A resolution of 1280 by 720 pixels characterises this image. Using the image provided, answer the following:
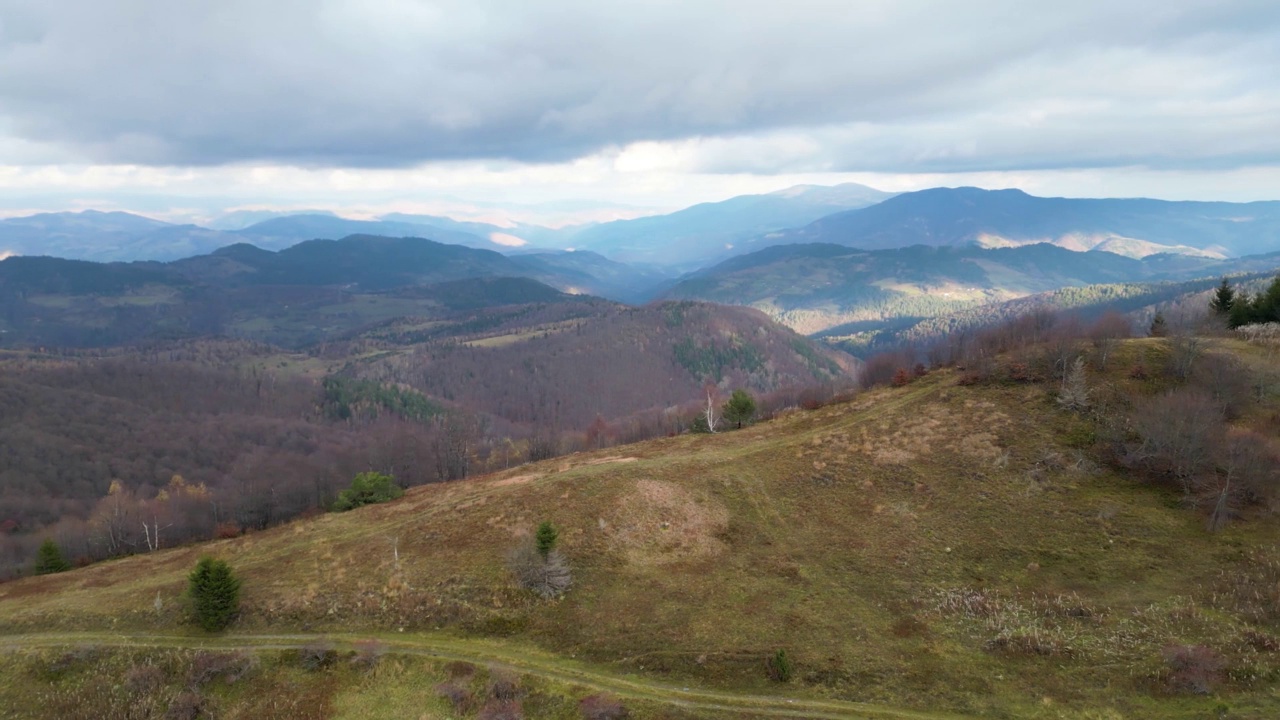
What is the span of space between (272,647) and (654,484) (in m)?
30.4

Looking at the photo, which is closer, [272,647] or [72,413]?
[272,647]

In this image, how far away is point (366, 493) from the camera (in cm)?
6450

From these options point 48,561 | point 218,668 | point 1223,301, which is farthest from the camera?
point 1223,301

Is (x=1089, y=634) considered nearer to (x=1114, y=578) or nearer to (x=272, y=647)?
(x=1114, y=578)

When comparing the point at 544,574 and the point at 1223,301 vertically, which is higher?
the point at 1223,301

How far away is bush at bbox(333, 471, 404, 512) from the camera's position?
63.2m

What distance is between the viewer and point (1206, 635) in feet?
100

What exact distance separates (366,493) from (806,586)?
4889 cm

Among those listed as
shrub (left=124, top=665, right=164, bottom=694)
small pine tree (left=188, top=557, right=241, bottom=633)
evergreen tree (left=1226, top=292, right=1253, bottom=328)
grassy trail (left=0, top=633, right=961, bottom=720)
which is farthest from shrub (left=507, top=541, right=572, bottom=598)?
evergreen tree (left=1226, top=292, right=1253, bottom=328)

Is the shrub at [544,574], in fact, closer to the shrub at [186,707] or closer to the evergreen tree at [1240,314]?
the shrub at [186,707]

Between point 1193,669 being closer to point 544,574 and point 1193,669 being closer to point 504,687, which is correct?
point 504,687

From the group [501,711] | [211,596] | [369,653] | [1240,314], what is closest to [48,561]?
[211,596]

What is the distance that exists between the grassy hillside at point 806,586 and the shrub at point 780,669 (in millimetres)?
523

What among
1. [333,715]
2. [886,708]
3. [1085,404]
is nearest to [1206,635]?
[886,708]
